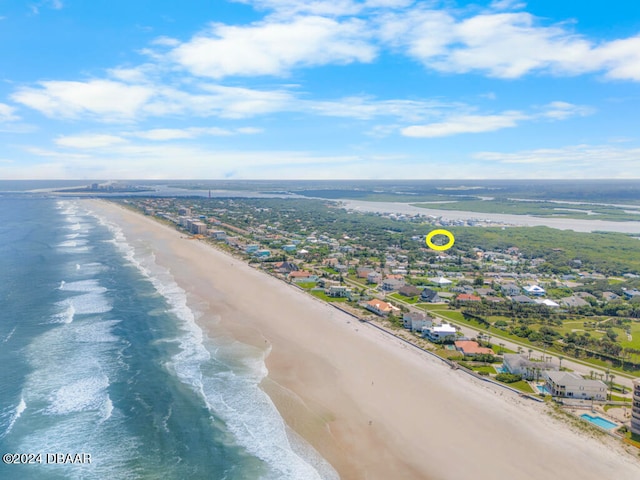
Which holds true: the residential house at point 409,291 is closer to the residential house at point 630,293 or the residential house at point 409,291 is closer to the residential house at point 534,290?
the residential house at point 534,290

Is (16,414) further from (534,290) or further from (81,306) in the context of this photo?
(534,290)

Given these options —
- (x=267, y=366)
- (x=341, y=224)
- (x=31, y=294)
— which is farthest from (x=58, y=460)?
(x=341, y=224)

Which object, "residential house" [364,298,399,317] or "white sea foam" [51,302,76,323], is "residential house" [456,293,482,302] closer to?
"residential house" [364,298,399,317]

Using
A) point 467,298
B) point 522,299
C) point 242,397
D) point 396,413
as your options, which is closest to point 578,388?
point 396,413

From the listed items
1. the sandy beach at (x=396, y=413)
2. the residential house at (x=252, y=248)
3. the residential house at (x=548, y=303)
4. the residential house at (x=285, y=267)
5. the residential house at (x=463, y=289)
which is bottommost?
the sandy beach at (x=396, y=413)

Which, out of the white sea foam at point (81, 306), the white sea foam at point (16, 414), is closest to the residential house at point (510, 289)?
the white sea foam at point (81, 306)

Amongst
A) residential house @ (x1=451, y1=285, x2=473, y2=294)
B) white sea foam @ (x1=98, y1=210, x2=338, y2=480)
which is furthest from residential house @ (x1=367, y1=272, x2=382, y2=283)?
white sea foam @ (x1=98, y1=210, x2=338, y2=480)
